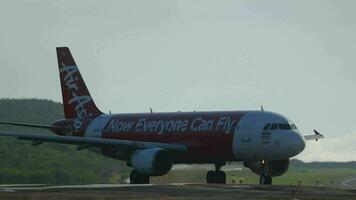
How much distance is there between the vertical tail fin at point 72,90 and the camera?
192ft

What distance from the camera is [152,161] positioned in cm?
4491

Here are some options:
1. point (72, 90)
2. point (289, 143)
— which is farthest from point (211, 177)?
point (72, 90)

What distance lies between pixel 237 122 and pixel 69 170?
828 inches

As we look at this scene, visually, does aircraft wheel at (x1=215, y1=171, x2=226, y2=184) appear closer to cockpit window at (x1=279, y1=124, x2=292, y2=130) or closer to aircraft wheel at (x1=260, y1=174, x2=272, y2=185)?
aircraft wheel at (x1=260, y1=174, x2=272, y2=185)

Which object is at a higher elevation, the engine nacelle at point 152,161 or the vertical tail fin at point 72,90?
the vertical tail fin at point 72,90

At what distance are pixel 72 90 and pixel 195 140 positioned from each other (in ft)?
46.6

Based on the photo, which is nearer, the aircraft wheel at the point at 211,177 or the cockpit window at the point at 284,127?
the cockpit window at the point at 284,127

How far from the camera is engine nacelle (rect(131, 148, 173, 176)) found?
1769 inches

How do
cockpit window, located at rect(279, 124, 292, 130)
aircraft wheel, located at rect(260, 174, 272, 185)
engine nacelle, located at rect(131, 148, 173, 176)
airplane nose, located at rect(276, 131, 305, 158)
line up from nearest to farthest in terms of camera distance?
engine nacelle, located at rect(131, 148, 173, 176) < airplane nose, located at rect(276, 131, 305, 158) < cockpit window, located at rect(279, 124, 292, 130) < aircraft wheel, located at rect(260, 174, 272, 185)

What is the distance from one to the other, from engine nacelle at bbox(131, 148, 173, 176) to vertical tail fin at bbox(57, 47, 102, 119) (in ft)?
42.3

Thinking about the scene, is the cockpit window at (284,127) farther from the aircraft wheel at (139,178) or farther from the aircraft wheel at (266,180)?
the aircraft wheel at (139,178)

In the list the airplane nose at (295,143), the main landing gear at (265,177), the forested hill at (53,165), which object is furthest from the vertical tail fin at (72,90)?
the airplane nose at (295,143)

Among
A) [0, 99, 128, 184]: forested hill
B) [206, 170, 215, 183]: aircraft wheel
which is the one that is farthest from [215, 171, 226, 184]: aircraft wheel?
[0, 99, 128, 184]: forested hill

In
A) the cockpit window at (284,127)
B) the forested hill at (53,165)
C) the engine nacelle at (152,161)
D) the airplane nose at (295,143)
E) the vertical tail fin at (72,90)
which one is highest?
the vertical tail fin at (72,90)
